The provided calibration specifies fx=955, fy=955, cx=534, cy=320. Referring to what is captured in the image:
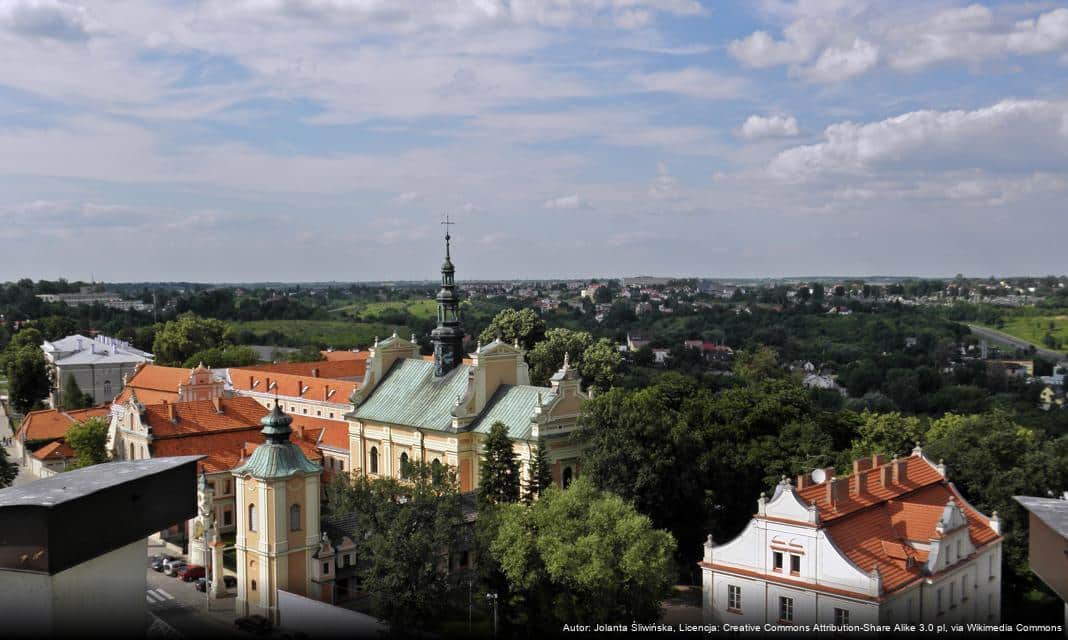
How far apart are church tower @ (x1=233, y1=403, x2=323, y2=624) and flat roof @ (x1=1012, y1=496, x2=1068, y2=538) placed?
86.0 ft

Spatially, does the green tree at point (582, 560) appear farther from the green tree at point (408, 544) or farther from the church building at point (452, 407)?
the church building at point (452, 407)

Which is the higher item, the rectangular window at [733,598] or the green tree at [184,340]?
the green tree at [184,340]

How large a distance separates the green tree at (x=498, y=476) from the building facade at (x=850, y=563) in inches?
415

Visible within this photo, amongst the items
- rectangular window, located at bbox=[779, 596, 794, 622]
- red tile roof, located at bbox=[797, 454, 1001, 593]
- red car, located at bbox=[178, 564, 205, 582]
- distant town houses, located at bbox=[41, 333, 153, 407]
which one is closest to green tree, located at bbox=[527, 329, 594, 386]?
red car, located at bbox=[178, 564, 205, 582]

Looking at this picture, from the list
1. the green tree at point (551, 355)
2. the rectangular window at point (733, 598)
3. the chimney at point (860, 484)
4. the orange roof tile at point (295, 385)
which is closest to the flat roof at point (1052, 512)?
the rectangular window at point (733, 598)

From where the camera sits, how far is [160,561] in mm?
47375

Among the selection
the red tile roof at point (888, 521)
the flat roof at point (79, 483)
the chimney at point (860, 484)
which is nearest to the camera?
the flat roof at point (79, 483)

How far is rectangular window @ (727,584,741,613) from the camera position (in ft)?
111

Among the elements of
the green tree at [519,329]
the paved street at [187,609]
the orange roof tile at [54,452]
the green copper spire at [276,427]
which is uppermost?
the green tree at [519,329]

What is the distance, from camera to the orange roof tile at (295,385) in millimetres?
74250

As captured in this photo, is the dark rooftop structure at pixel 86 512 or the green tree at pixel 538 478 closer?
the dark rooftop structure at pixel 86 512

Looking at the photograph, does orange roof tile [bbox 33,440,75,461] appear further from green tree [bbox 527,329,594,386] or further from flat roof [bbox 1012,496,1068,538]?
flat roof [bbox 1012,496,1068,538]

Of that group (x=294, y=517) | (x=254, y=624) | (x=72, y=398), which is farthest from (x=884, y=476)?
(x=72, y=398)

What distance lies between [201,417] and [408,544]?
29.1m
